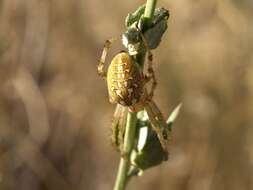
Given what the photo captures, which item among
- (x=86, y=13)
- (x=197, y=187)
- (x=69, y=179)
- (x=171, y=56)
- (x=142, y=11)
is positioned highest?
(x=142, y=11)

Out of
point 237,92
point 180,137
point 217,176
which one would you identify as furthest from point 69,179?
point 237,92

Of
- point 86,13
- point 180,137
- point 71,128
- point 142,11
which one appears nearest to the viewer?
point 142,11

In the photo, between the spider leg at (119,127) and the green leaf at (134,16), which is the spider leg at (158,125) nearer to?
the spider leg at (119,127)

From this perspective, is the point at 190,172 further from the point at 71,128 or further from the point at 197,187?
the point at 71,128

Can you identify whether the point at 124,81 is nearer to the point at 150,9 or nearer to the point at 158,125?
the point at 158,125

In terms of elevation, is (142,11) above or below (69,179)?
above

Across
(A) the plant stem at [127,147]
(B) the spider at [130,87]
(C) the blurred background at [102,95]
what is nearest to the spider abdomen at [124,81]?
(B) the spider at [130,87]

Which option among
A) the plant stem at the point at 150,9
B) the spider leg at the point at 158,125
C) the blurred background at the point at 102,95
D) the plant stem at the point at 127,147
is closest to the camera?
the plant stem at the point at 150,9

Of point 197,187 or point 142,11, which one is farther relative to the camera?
point 197,187
